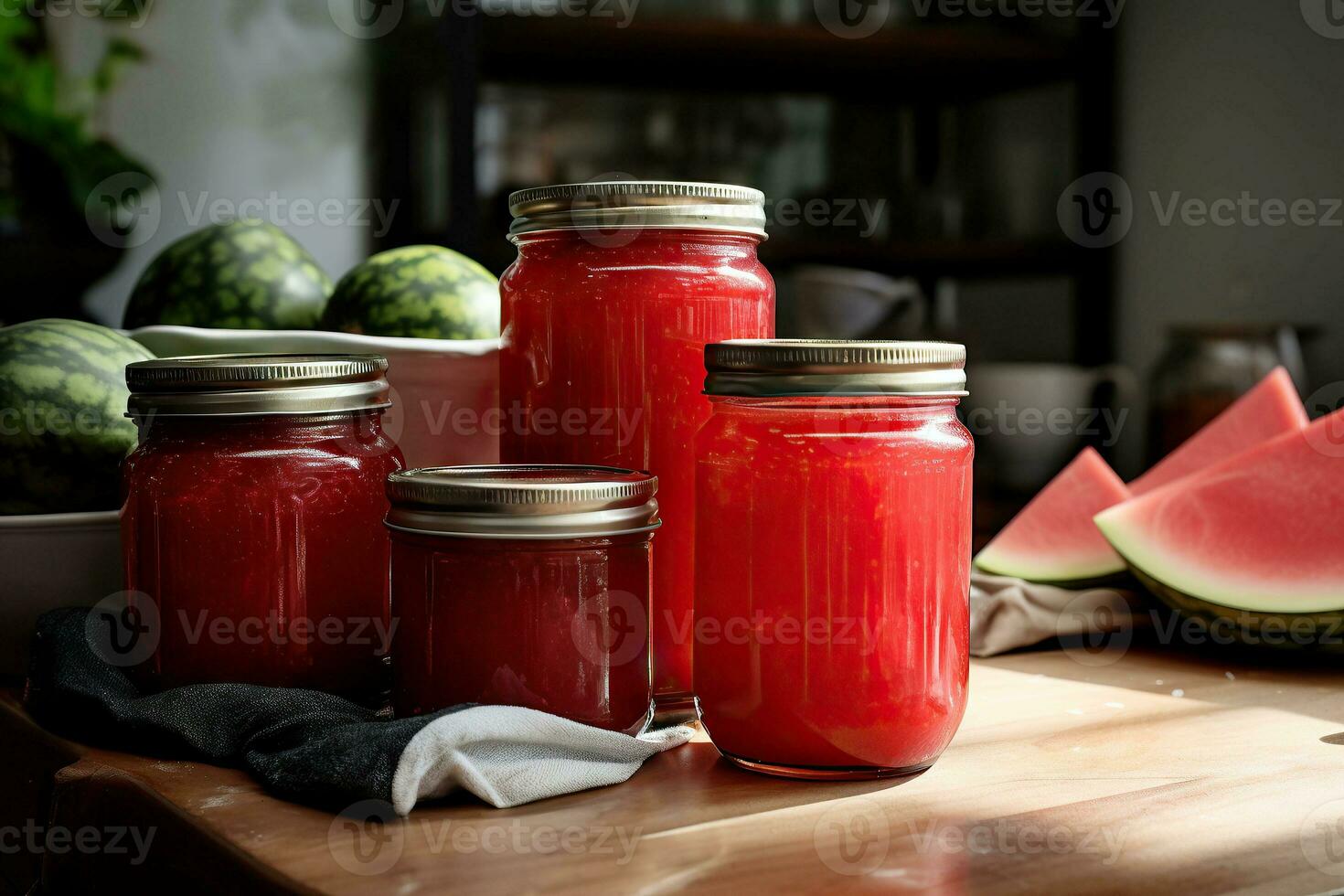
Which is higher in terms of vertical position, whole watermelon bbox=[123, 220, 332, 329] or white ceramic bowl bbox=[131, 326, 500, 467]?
whole watermelon bbox=[123, 220, 332, 329]

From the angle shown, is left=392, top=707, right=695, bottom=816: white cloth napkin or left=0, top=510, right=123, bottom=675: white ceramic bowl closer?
left=392, top=707, right=695, bottom=816: white cloth napkin

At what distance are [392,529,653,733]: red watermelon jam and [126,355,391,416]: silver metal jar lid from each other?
4.4 inches

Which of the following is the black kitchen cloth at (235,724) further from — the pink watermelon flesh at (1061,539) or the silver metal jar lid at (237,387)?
the pink watermelon flesh at (1061,539)

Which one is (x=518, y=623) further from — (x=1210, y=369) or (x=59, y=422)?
(x=1210, y=369)

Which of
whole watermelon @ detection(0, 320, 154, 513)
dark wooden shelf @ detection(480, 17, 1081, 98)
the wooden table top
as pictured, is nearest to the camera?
the wooden table top

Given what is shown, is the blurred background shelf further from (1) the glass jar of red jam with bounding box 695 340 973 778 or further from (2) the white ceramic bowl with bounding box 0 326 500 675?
(1) the glass jar of red jam with bounding box 695 340 973 778

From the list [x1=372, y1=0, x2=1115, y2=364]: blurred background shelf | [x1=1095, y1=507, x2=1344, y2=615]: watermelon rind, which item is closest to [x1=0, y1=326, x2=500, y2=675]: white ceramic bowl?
[x1=1095, y1=507, x2=1344, y2=615]: watermelon rind

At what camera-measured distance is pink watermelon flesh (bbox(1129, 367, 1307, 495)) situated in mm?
1304

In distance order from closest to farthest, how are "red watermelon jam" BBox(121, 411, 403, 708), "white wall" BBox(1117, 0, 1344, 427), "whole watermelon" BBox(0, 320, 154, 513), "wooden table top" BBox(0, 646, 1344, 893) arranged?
1. "wooden table top" BBox(0, 646, 1344, 893)
2. "red watermelon jam" BBox(121, 411, 403, 708)
3. "whole watermelon" BBox(0, 320, 154, 513)
4. "white wall" BBox(1117, 0, 1344, 427)

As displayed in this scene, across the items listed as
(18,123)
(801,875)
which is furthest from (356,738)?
(18,123)

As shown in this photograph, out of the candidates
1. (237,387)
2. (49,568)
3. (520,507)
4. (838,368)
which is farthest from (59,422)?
(838,368)

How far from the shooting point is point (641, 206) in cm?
78

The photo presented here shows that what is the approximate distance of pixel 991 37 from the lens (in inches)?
127

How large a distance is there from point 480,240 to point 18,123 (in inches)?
37.2
